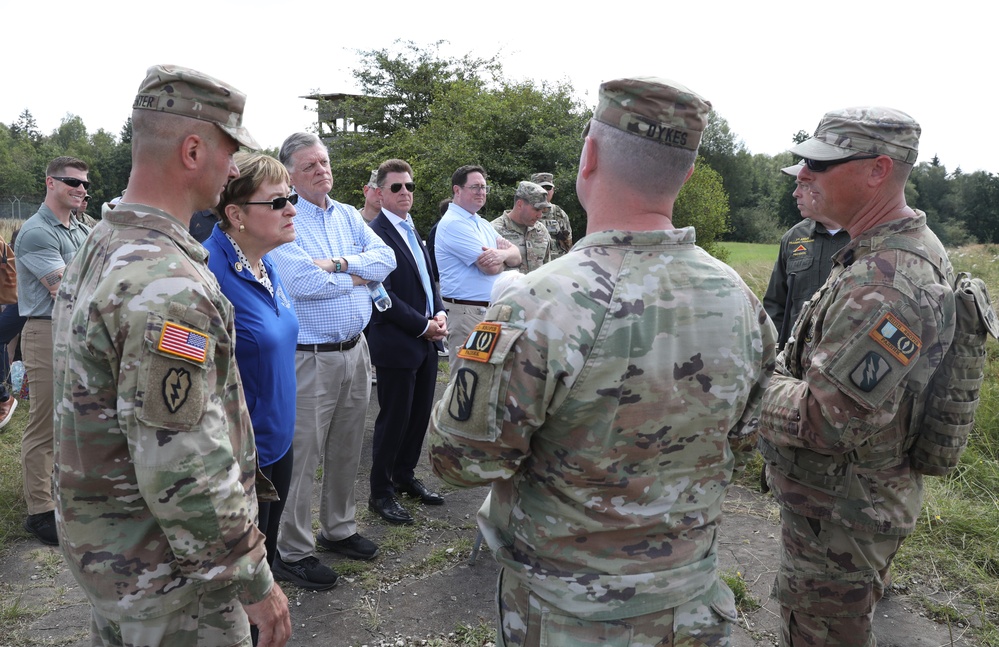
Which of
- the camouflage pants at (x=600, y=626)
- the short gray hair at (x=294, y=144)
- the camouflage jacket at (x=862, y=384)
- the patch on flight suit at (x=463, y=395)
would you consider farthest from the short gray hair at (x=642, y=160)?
the short gray hair at (x=294, y=144)

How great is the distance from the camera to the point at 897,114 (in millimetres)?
2459

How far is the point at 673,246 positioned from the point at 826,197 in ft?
3.81

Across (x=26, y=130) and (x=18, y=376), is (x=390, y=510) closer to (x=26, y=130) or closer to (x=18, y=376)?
(x=18, y=376)

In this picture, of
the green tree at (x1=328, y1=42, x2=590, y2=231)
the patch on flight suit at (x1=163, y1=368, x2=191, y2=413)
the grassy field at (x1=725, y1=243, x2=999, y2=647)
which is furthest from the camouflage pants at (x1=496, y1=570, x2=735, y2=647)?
the green tree at (x1=328, y1=42, x2=590, y2=231)

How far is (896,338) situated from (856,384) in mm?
196

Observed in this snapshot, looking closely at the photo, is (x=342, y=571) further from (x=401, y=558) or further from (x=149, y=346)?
(x=149, y=346)

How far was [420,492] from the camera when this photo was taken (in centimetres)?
487

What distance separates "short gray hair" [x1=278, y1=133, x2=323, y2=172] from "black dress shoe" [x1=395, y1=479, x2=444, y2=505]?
7.84 ft

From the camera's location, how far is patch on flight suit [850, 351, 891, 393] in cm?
216

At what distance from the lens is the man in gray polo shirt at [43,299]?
4.31 metres

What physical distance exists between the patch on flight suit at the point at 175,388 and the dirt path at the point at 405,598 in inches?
81.8

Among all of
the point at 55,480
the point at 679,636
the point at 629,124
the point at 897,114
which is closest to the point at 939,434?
A: the point at 897,114

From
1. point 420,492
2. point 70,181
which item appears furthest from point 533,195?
point 70,181

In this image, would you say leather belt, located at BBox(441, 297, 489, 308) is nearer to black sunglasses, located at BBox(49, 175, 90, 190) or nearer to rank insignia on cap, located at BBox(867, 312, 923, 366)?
black sunglasses, located at BBox(49, 175, 90, 190)
